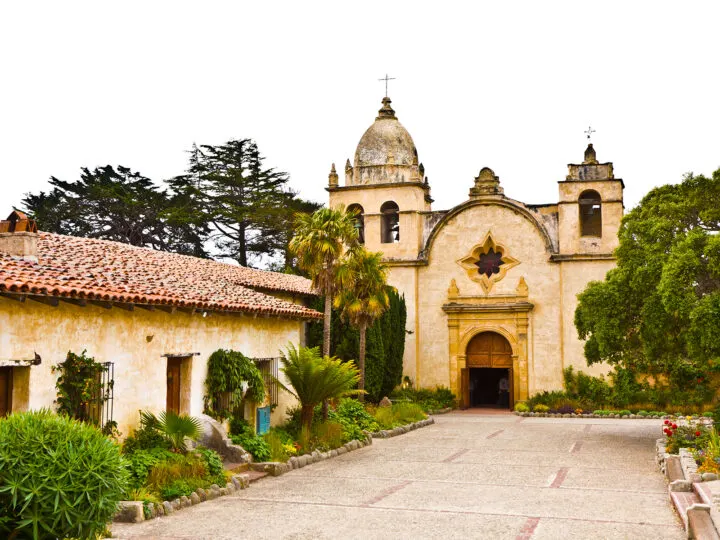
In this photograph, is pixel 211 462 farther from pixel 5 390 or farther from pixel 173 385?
pixel 5 390

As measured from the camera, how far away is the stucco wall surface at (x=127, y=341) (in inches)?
470

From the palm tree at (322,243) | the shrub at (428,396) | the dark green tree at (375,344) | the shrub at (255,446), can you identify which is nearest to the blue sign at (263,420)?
the shrub at (255,446)

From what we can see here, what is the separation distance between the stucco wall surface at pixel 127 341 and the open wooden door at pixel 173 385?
0.22m

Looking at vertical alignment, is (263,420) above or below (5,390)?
below

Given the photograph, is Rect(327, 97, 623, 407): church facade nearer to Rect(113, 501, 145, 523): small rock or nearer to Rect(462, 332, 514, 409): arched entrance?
Rect(462, 332, 514, 409): arched entrance

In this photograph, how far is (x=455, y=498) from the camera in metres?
13.3

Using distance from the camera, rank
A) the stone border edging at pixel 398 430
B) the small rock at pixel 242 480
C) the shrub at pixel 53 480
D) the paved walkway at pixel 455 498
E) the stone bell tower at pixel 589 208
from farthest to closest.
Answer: the stone bell tower at pixel 589 208, the stone border edging at pixel 398 430, the small rock at pixel 242 480, the paved walkway at pixel 455 498, the shrub at pixel 53 480

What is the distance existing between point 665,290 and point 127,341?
1155 centimetres

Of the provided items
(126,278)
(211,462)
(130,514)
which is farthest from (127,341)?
(130,514)

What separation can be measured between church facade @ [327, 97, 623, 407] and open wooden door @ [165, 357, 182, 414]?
59.6ft

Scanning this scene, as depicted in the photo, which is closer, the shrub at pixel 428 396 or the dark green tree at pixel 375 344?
the dark green tree at pixel 375 344

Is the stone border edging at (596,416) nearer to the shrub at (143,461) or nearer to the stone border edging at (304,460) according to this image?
the stone border edging at (304,460)

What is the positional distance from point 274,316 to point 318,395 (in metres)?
2.17

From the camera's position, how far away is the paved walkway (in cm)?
1088
